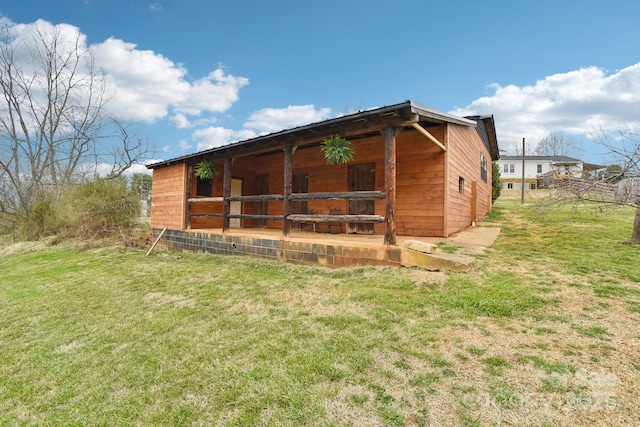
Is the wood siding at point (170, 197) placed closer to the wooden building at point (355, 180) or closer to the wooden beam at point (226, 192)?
the wooden building at point (355, 180)

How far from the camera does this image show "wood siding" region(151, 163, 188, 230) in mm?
9266

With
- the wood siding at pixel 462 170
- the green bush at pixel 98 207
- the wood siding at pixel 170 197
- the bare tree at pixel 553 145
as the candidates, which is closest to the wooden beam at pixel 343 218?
the wood siding at pixel 462 170

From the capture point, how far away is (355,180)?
8344mm

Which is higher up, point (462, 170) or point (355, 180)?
point (462, 170)

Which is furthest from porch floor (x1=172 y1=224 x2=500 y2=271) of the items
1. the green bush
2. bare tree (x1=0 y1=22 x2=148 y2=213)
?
bare tree (x1=0 y1=22 x2=148 y2=213)

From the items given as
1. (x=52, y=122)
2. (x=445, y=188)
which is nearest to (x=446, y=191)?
(x=445, y=188)

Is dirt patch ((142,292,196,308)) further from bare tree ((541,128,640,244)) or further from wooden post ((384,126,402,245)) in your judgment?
bare tree ((541,128,640,244))

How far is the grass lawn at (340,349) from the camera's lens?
1746mm

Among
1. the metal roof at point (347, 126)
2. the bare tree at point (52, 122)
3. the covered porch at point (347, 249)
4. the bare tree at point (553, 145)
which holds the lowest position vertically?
the covered porch at point (347, 249)

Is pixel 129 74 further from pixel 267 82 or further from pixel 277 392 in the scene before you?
pixel 277 392

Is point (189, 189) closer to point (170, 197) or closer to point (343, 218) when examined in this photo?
point (170, 197)

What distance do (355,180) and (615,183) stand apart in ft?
19.3

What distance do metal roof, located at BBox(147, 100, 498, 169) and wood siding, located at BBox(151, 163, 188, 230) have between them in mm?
2044

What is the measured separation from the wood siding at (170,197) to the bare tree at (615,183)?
32.7ft
